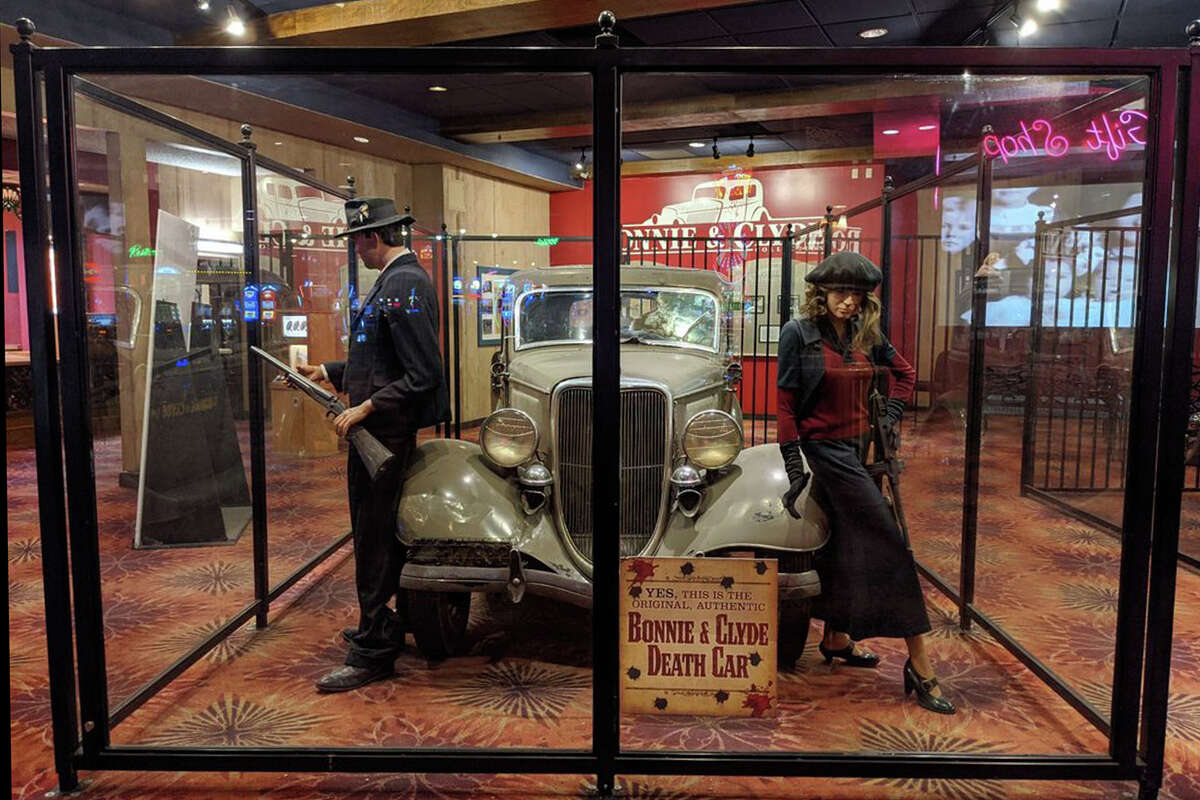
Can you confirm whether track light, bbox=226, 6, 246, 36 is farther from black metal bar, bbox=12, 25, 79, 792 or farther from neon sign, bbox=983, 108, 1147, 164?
neon sign, bbox=983, 108, 1147, 164

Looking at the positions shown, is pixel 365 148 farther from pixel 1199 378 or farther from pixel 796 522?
pixel 1199 378

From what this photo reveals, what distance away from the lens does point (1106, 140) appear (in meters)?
3.14

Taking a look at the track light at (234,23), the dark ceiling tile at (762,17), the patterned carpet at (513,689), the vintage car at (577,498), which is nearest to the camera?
the patterned carpet at (513,689)

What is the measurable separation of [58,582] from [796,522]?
2.53 meters

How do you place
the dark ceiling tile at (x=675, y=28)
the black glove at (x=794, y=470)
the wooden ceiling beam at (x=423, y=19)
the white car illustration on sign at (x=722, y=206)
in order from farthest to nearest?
the dark ceiling tile at (x=675, y=28) → the wooden ceiling beam at (x=423, y=19) → the white car illustration on sign at (x=722, y=206) → the black glove at (x=794, y=470)

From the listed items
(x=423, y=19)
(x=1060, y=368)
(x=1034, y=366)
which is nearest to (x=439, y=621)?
(x=1034, y=366)

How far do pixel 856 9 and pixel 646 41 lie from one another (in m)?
1.75

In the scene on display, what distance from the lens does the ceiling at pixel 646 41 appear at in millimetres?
2750

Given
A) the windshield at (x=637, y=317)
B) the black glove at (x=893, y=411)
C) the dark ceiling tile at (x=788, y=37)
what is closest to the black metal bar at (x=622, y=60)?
the black glove at (x=893, y=411)

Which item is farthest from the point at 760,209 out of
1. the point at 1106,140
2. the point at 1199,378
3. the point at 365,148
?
the point at 1199,378

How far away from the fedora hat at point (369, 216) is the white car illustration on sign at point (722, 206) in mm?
1532

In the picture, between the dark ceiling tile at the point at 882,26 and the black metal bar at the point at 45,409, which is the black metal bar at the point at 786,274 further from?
the black metal bar at the point at 45,409

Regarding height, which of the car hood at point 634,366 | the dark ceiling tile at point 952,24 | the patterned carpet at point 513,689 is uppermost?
the dark ceiling tile at point 952,24

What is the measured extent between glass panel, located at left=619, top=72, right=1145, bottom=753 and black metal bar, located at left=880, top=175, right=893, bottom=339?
0.03 m
